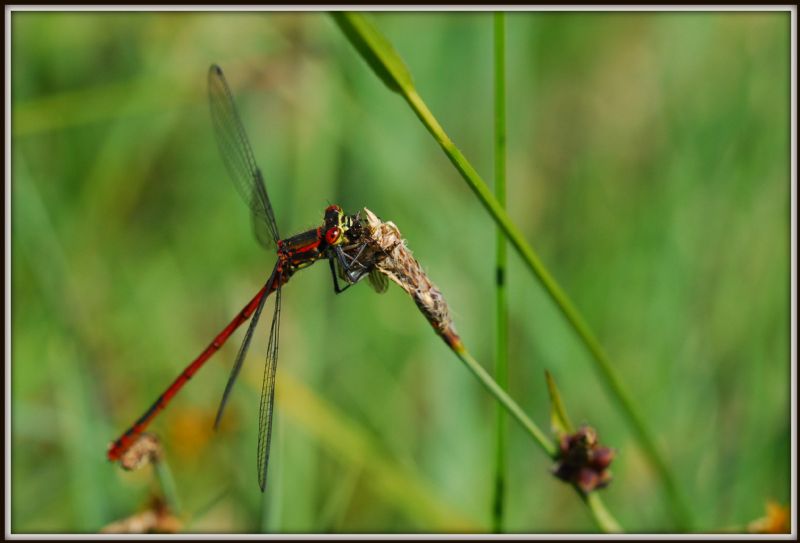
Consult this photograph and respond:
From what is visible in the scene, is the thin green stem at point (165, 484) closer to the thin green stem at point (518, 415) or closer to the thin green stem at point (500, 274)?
the thin green stem at point (500, 274)

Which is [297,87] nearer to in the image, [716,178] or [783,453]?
[716,178]

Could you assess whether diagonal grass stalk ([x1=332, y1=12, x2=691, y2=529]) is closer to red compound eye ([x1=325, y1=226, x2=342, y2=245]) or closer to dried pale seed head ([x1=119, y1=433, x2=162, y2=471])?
red compound eye ([x1=325, y1=226, x2=342, y2=245])

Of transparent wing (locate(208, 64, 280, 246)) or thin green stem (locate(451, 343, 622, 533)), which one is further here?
transparent wing (locate(208, 64, 280, 246))

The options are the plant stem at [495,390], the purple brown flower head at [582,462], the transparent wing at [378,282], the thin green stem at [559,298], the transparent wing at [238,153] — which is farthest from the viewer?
the transparent wing at [238,153]

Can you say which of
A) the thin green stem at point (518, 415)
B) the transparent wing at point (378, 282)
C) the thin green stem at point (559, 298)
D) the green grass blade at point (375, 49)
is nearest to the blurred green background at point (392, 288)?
the thin green stem at point (559, 298)

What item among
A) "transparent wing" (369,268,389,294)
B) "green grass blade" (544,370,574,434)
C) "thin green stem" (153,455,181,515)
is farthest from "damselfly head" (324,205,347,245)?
"thin green stem" (153,455,181,515)
